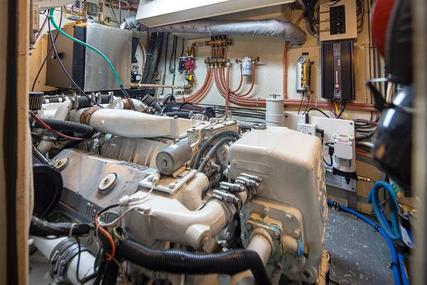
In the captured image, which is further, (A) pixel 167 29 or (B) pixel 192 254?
(A) pixel 167 29

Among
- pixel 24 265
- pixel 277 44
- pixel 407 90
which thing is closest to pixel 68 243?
pixel 24 265

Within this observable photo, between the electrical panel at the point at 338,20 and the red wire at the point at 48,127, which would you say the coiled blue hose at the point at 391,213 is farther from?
the red wire at the point at 48,127

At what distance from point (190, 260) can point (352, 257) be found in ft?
5.16

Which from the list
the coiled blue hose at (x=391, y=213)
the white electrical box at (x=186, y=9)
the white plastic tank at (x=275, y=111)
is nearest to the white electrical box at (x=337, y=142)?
the white plastic tank at (x=275, y=111)

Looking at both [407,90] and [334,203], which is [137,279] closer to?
[407,90]

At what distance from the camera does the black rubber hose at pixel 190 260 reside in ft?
2.41

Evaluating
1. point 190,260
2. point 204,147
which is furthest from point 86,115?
point 190,260

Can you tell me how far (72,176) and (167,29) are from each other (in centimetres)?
246

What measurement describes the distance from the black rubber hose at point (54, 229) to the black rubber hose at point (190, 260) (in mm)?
171

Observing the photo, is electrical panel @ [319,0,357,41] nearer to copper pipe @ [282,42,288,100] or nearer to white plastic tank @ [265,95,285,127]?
copper pipe @ [282,42,288,100]

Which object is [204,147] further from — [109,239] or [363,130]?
[363,130]

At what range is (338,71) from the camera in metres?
2.52

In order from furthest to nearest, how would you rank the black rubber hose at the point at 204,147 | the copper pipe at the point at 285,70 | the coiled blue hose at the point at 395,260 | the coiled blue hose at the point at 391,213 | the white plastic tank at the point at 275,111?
the copper pipe at the point at 285,70
the white plastic tank at the point at 275,111
the coiled blue hose at the point at 391,213
the coiled blue hose at the point at 395,260
the black rubber hose at the point at 204,147

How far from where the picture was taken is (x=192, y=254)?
75cm
